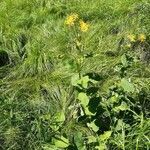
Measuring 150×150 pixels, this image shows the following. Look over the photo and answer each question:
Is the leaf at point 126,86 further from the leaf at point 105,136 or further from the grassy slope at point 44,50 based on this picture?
the grassy slope at point 44,50

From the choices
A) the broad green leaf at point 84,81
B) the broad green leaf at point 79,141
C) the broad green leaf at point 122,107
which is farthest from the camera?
the broad green leaf at point 122,107

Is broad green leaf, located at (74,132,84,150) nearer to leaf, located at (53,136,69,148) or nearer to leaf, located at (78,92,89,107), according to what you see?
leaf, located at (53,136,69,148)

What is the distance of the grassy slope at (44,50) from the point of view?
4.49 m

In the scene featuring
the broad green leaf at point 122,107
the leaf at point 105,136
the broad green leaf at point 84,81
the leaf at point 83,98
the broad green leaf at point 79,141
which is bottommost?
the leaf at point 105,136

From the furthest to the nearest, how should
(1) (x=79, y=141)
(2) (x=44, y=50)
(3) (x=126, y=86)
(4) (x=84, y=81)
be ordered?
(2) (x=44, y=50)
(3) (x=126, y=86)
(4) (x=84, y=81)
(1) (x=79, y=141)

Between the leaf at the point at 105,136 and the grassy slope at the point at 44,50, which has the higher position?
the grassy slope at the point at 44,50

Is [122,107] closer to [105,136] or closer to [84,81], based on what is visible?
[105,136]

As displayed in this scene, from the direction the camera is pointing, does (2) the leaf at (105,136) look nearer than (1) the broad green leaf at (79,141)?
No

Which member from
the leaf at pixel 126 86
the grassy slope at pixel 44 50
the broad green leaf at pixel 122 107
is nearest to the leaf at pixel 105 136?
the broad green leaf at pixel 122 107

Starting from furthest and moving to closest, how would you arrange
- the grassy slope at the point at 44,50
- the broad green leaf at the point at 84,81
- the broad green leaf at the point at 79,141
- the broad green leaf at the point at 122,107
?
the grassy slope at the point at 44,50 → the broad green leaf at the point at 122,107 → the broad green leaf at the point at 84,81 → the broad green leaf at the point at 79,141

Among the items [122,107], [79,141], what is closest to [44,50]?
[122,107]

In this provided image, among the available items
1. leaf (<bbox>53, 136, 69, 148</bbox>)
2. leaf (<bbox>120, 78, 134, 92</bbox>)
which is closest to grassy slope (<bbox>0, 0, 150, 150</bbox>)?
leaf (<bbox>53, 136, 69, 148</bbox>)

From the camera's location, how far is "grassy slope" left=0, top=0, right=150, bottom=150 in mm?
4492

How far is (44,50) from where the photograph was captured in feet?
18.6
